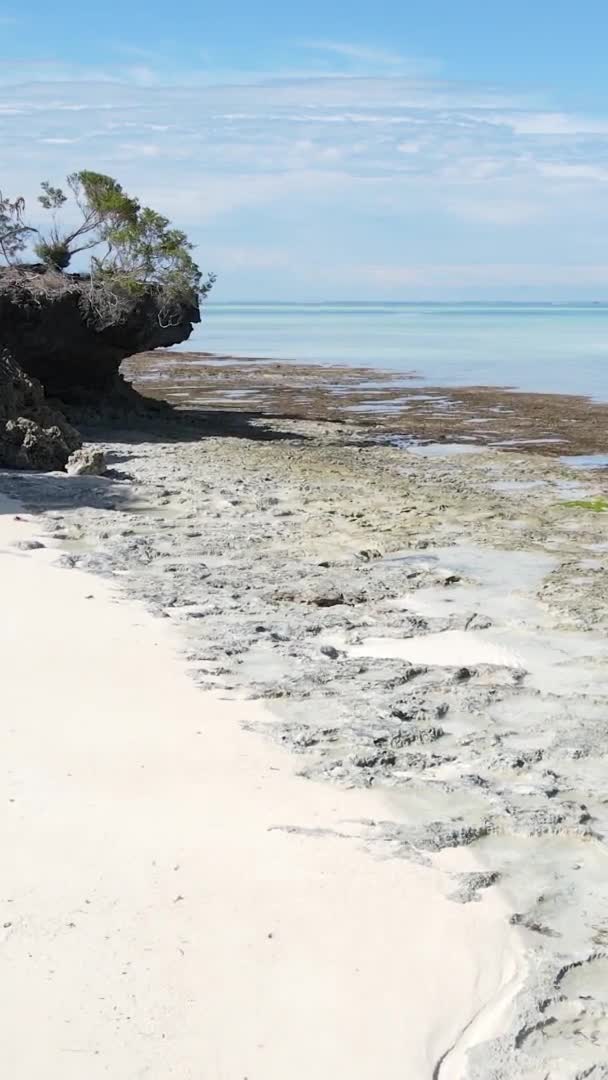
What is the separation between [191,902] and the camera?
14.4ft

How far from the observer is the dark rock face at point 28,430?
52.1ft

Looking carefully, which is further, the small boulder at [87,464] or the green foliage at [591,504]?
the small boulder at [87,464]

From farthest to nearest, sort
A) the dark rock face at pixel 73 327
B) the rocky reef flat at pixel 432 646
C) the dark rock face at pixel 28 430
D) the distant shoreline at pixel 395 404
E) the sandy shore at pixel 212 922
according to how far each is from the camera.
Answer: the distant shoreline at pixel 395 404 < the dark rock face at pixel 73 327 < the dark rock face at pixel 28 430 < the rocky reef flat at pixel 432 646 < the sandy shore at pixel 212 922

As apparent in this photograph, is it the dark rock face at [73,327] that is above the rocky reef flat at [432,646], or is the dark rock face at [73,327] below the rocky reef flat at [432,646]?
above

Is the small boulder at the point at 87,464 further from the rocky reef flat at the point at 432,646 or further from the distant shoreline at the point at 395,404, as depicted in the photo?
the distant shoreline at the point at 395,404

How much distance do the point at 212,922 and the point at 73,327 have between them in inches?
776

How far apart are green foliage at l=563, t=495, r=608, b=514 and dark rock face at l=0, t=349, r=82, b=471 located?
6986 millimetres

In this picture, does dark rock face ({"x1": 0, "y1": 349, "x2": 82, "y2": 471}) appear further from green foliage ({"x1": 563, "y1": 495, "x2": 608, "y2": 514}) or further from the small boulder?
green foliage ({"x1": 563, "y1": 495, "x2": 608, "y2": 514})

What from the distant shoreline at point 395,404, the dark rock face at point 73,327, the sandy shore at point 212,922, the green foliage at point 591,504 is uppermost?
the dark rock face at point 73,327

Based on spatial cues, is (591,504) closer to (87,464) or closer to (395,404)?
(87,464)

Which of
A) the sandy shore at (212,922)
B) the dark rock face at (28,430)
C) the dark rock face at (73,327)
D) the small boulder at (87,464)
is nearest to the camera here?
the sandy shore at (212,922)

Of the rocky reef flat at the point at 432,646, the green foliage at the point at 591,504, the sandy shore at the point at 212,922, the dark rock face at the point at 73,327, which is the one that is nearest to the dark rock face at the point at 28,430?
the rocky reef flat at the point at 432,646

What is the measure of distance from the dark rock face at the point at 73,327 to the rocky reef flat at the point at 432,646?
633 centimetres

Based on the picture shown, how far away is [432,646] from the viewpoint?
8.07 metres
